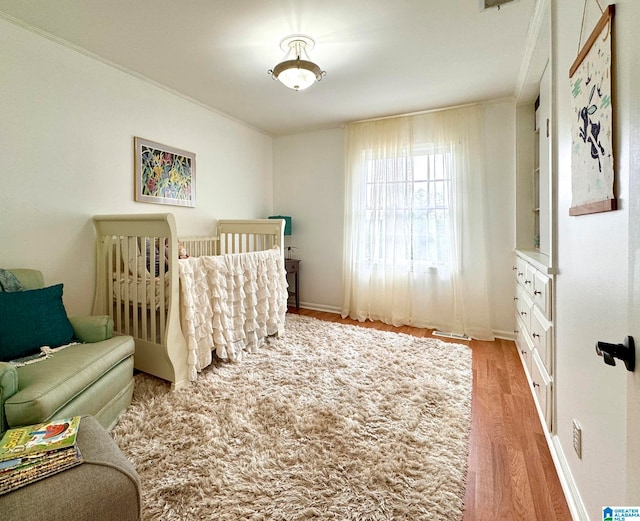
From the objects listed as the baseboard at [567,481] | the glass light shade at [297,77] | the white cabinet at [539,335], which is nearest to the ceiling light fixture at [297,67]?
the glass light shade at [297,77]

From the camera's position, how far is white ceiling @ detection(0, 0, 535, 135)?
6.14 ft

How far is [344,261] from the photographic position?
156 inches

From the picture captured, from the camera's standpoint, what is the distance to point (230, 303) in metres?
2.50

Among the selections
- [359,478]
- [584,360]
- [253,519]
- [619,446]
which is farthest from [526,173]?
[253,519]

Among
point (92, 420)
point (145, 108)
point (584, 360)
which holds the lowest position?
point (92, 420)

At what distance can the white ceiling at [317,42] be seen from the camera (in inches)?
73.7

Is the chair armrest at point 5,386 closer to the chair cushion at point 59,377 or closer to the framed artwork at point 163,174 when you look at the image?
the chair cushion at point 59,377

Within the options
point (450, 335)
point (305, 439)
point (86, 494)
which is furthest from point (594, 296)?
point (450, 335)

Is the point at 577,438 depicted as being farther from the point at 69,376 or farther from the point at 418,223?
the point at 418,223

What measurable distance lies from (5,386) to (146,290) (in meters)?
1.02

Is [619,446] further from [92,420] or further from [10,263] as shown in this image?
[10,263]

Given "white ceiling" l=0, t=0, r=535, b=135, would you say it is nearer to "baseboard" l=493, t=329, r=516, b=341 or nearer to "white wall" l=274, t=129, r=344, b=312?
"white wall" l=274, t=129, r=344, b=312

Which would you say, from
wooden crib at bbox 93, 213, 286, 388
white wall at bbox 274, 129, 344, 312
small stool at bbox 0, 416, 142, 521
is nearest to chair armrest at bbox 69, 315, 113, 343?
wooden crib at bbox 93, 213, 286, 388

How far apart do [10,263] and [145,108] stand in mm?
1685
